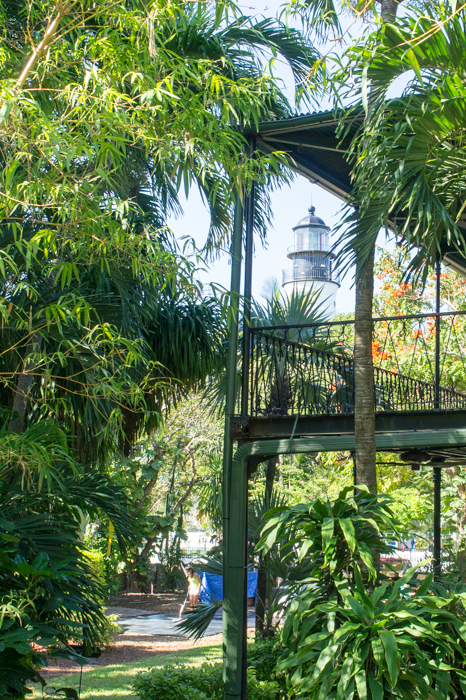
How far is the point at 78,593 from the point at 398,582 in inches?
75.1

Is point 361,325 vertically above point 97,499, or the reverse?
point 361,325

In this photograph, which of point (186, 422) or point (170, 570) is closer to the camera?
point (186, 422)

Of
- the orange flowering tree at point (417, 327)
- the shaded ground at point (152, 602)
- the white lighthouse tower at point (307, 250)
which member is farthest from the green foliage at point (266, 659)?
the white lighthouse tower at point (307, 250)

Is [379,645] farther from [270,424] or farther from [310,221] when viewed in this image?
[310,221]

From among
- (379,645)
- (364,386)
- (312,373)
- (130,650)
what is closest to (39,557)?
(379,645)

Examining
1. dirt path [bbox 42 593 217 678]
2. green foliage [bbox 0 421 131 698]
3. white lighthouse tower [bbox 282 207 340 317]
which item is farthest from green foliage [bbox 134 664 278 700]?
white lighthouse tower [bbox 282 207 340 317]

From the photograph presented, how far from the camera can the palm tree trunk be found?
425 cm

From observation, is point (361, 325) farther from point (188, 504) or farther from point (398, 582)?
point (188, 504)

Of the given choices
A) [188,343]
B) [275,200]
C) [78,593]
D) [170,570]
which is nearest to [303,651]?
[78,593]

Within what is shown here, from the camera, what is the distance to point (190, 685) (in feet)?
18.2

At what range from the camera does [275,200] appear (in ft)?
24.3

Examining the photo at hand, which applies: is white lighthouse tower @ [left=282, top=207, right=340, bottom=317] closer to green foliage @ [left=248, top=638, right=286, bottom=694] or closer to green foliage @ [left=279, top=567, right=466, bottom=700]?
green foliage @ [left=248, top=638, right=286, bottom=694]

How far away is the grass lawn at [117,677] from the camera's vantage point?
6531 mm

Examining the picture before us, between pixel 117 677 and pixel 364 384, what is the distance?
17.0ft
